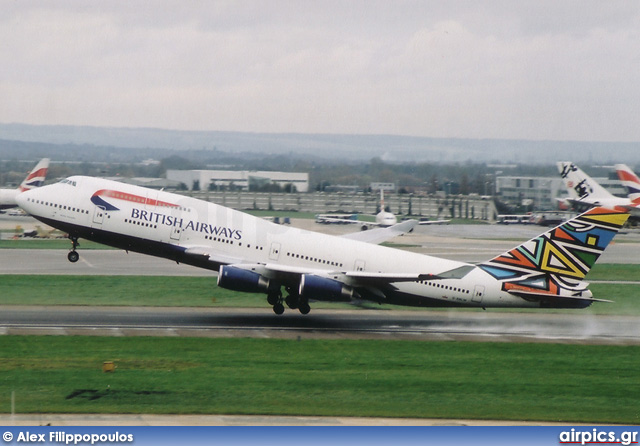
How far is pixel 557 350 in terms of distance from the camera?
32.7m

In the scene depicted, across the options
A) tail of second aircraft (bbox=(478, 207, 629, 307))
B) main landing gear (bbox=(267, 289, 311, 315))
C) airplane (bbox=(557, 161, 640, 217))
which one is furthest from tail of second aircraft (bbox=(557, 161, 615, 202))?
main landing gear (bbox=(267, 289, 311, 315))

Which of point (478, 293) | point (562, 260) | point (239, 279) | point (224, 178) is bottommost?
point (478, 293)

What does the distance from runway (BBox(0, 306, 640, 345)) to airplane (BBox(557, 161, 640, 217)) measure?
3073 centimetres

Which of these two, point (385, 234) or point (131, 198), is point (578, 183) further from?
point (131, 198)

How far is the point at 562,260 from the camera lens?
37188mm

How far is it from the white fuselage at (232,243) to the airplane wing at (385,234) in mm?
6214

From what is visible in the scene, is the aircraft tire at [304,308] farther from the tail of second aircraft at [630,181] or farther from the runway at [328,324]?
the tail of second aircraft at [630,181]

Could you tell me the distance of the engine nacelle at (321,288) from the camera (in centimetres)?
3662

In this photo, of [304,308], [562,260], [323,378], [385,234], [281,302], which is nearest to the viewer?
[323,378]

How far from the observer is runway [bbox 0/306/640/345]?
34.6 meters

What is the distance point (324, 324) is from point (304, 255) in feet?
11.5

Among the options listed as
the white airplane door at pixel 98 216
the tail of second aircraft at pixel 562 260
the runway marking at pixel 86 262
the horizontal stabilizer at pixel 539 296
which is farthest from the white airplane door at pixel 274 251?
the runway marking at pixel 86 262

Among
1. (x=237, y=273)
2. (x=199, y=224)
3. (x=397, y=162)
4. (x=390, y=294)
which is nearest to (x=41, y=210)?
(x=199, y=224)

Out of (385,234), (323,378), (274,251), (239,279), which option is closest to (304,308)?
(274,251)
